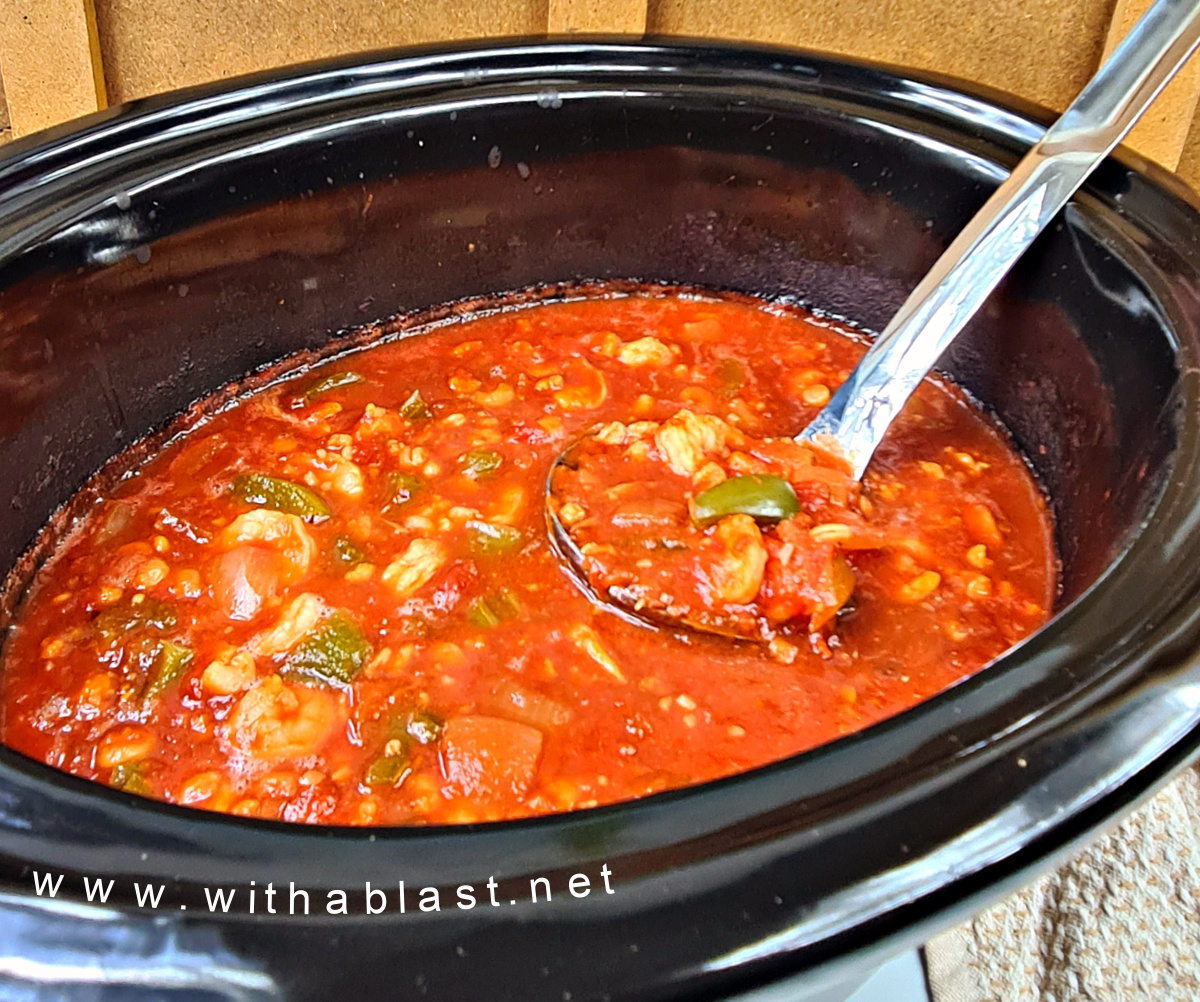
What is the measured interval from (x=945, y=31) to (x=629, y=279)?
80 cm

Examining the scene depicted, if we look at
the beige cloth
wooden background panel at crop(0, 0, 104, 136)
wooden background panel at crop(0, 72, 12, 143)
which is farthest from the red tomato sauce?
wooden background panel at crop(0, 72, 12, 143)

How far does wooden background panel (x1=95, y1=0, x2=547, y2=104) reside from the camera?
2094 millimetres

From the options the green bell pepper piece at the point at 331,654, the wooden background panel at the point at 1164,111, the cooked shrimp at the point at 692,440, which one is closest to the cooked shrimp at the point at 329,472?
the green bell pepper piece at the point at 331,654

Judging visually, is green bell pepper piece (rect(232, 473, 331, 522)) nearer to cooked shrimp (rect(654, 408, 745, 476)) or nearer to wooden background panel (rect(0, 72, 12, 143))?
cooked shrimp (rect(654, 408, 745, 476))

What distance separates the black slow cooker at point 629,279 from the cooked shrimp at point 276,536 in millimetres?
295

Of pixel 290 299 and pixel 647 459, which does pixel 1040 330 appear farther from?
pixel 290 299

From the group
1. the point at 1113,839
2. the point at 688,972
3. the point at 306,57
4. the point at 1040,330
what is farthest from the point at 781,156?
the point at 688,972

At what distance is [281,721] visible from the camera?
3.76 feet

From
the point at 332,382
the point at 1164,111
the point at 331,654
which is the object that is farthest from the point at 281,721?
the point at 1164,111

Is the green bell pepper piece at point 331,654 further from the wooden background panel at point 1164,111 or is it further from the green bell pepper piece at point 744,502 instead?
the wooden background panel at point 1164,111

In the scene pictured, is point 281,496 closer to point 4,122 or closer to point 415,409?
point 415,409

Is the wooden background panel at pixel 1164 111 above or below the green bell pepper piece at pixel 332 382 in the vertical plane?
above

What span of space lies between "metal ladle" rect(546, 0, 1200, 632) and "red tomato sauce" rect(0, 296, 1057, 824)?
0.10 metres

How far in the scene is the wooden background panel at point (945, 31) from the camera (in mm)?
1966
